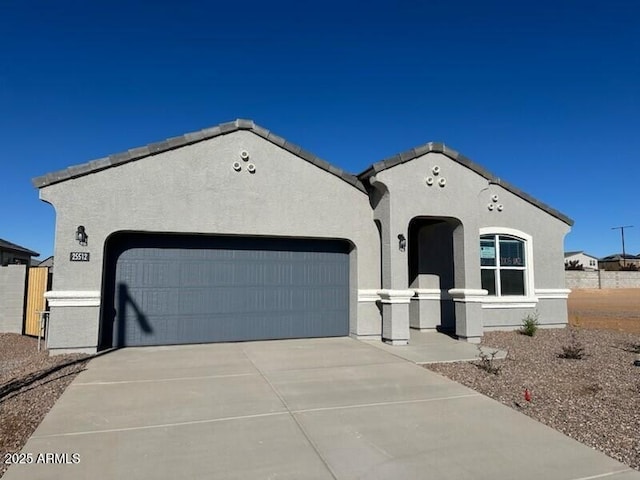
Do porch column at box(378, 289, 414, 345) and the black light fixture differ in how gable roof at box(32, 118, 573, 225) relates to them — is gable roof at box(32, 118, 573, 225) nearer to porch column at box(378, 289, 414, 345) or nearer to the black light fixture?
the black light fixture

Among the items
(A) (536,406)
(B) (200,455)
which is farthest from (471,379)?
(B) (200,455)

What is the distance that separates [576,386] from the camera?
6.66m

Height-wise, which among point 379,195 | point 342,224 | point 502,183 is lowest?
point 342,224

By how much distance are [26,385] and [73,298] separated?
2546 millimetres

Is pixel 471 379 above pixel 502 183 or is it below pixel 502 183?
below

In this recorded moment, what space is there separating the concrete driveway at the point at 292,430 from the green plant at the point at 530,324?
585 centimetres

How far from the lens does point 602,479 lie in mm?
3738

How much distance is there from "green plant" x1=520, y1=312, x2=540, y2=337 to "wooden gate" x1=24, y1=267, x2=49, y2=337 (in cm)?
1258

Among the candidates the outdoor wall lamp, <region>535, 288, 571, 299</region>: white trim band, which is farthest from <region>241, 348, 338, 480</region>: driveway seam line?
<region>535, 288, 571, 299</region>: white trim band

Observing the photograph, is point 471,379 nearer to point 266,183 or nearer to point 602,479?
point 602,479

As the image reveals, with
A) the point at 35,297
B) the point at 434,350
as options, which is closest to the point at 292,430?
the point at 434,350

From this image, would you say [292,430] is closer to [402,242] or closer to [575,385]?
[575,385]

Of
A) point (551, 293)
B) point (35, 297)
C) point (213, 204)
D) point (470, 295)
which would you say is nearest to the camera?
point (213, 204)

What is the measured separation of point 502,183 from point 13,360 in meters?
12.9
